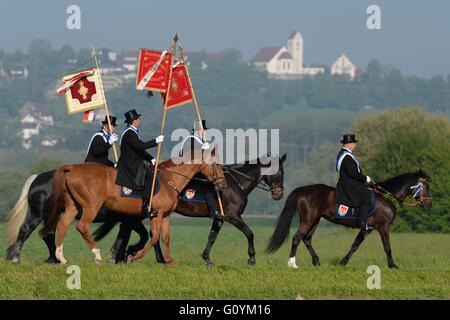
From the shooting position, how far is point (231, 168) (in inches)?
1038

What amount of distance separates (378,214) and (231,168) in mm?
3086

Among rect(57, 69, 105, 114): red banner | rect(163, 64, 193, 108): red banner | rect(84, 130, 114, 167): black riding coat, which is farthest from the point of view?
rect(57, 69, 105, 114): red banner

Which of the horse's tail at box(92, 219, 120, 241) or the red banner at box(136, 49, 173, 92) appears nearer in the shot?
the red banner at box(136, 49, 173, 92)

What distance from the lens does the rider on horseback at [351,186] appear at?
2503cm

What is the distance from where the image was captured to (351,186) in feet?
82.3

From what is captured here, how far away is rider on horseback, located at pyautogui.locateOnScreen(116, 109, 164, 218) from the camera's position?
23281mm

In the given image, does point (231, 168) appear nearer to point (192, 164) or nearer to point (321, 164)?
point (192, 164)

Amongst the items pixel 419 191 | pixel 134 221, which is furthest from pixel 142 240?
pixel 419 191

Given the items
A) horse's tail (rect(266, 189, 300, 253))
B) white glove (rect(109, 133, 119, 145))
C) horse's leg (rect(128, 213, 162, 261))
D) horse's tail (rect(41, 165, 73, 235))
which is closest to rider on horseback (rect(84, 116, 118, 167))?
white glove (rect(109, 133, 119, 145))

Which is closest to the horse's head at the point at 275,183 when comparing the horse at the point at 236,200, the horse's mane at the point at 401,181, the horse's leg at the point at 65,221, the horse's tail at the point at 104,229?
the horse at the point at 236,200

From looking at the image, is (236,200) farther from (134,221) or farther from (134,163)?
(134,163)

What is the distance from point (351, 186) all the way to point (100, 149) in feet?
15.8

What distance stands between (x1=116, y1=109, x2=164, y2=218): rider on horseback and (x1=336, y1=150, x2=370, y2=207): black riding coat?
388cm

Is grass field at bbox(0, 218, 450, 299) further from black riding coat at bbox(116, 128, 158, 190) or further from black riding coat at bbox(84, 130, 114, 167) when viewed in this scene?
black riding coat at bbox(84, 130, 114, 167)
